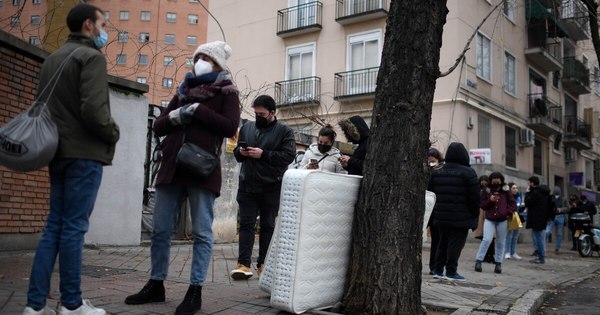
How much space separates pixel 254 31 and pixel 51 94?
899 inches

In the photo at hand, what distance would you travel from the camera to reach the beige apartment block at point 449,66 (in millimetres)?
19844

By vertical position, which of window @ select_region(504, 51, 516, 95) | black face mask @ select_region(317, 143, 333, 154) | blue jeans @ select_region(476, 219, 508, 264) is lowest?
blue jeans @ select_region(476, 219, 508, 264)

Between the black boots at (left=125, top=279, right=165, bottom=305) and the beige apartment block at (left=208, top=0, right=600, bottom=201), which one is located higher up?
the beige apartment block at (left=208, top=0, right=600, bottom=201)

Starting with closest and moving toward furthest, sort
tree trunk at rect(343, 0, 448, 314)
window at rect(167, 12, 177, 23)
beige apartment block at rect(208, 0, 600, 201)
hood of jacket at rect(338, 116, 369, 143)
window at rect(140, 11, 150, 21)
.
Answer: tree trunk at rect(343, 0, 448, 314) → hood of jacket at rect(338, 116, 369, 143) → beige apartment block at rect(208, 0, 600, 201) → window at rect(140, 11, 150, 21) → window at rect(167, 12, 177, 23)

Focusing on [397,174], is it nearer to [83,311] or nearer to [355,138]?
[355,138]

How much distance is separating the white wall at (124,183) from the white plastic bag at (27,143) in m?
5.30

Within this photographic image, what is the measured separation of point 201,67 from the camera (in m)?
4.21

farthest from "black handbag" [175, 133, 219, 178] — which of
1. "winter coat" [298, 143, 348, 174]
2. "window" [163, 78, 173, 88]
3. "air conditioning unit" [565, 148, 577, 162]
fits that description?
"air conditioning unit" [565, 148, 577, 162]

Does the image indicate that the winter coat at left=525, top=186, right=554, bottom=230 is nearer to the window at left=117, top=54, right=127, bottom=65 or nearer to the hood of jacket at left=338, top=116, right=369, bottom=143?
the hood of jacket at left=338, top=116, right=369, bottom=143

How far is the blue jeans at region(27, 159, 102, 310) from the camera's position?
3.26 meters

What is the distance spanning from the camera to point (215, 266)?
6.93 m

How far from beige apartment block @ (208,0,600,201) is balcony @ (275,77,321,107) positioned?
0.05m

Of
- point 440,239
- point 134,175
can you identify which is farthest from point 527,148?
point 134,175

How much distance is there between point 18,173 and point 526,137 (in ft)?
72.0
